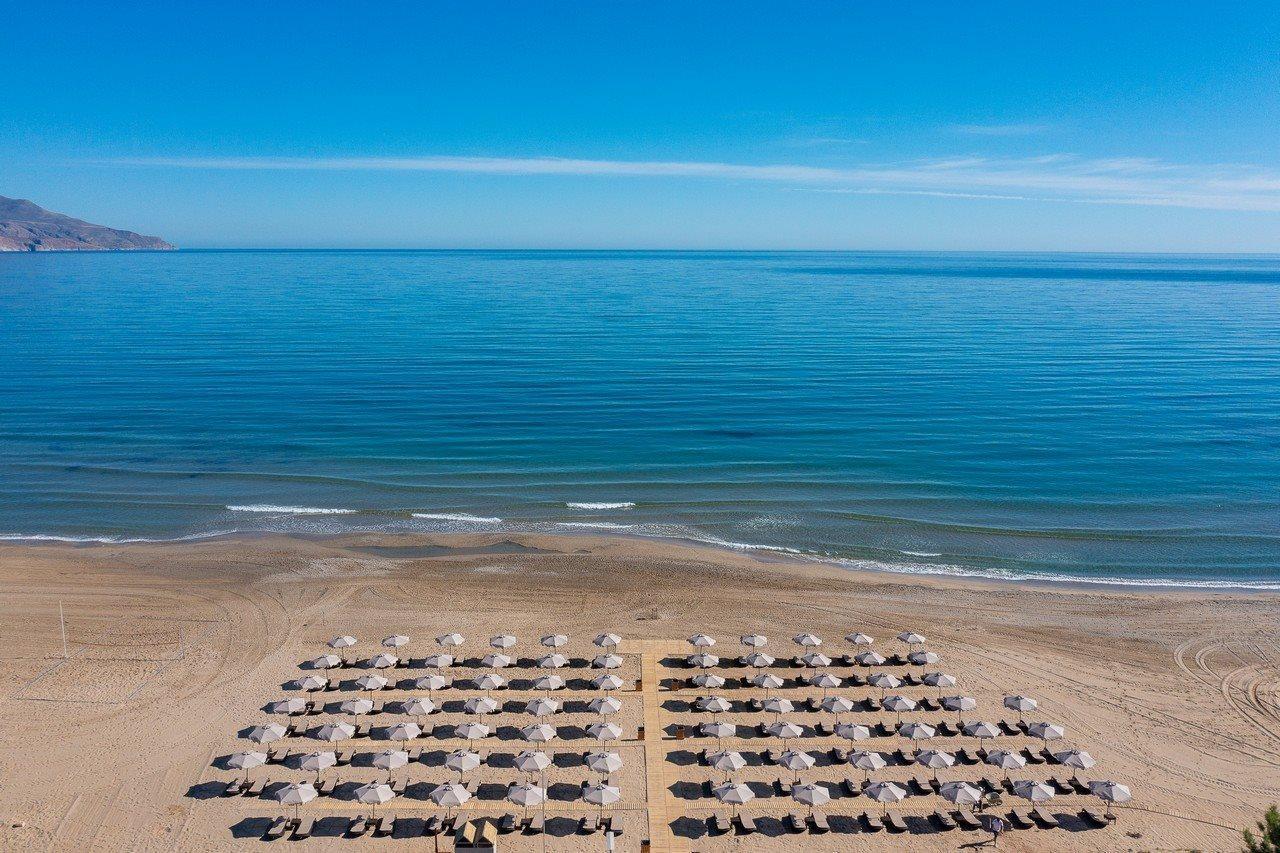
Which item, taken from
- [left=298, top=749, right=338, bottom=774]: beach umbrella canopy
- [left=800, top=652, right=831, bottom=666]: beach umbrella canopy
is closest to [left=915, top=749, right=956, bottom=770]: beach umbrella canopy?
[left=800, top=652, right=831, bottom=666]: beach umbrella canopy

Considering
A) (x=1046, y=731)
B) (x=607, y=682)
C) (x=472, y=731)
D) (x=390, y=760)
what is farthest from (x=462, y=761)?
(x=1046, y=731)

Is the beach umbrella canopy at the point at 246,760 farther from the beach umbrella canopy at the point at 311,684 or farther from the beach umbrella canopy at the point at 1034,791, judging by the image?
the beach umbrella canopy at the point at 1034,791

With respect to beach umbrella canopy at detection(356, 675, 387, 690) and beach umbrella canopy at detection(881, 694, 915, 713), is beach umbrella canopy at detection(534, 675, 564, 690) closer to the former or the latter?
beach umbrella canopy at detection(356, 675, 387, 690)

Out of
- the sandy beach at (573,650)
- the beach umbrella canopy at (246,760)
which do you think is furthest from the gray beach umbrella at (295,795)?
the beach umbrella canopy at (246,760)

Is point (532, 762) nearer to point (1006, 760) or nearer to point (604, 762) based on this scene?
point (604, 762)

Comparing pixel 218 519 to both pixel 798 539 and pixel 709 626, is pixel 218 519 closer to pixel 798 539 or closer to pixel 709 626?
pixel 709 626

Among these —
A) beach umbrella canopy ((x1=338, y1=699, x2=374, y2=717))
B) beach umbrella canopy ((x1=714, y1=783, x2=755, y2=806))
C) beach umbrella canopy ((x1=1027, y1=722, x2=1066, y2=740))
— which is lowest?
beach umbrella canopy ((x1=338, y1=699, x2=374, y2=717))

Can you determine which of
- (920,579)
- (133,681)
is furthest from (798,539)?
(133,681)
